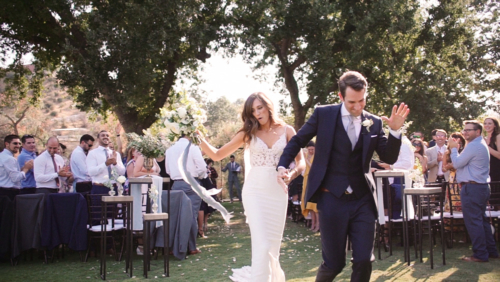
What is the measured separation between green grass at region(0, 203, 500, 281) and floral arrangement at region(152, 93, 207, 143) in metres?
2.35

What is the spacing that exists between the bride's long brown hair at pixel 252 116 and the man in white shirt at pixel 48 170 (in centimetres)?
557

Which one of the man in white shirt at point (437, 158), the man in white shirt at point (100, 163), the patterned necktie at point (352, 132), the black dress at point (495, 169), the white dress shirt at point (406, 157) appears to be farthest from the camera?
the man in white shirt at point (437, 158)

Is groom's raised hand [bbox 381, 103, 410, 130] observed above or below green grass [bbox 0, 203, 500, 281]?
above

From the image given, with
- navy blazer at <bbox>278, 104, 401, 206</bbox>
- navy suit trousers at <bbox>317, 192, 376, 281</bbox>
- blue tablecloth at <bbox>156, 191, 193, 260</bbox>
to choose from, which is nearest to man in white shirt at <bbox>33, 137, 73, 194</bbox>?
blue tablecloth at <bbox>156, 191, 193, 260</bbox>

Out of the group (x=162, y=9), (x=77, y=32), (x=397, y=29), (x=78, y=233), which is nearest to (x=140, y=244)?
(x=78, y=233)

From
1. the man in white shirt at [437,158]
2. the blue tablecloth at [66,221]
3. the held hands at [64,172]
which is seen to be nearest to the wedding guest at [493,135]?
the man in white shirt at [437,158]

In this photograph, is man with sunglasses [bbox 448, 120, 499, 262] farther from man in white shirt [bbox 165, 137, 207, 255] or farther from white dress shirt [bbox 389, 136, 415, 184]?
man in white shirt [bbox 165, 137, 207, 255]

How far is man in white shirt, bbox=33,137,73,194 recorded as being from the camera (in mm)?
9570

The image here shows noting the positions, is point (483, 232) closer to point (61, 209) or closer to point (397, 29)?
point (61, 209)

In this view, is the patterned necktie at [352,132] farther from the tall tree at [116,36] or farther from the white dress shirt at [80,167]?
the tall tree at [116,36]

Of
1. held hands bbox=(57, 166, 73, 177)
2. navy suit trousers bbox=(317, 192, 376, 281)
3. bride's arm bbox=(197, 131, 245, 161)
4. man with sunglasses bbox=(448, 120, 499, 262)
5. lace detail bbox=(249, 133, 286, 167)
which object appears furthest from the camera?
held hands bbox=(57, 166, 73, 177)

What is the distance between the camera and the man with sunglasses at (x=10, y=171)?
9359mm

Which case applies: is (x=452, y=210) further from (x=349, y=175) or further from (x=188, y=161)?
(x=349, y=175)

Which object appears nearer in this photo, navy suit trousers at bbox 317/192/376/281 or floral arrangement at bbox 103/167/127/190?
navy suit trousers at bbox 317/192/376/281
